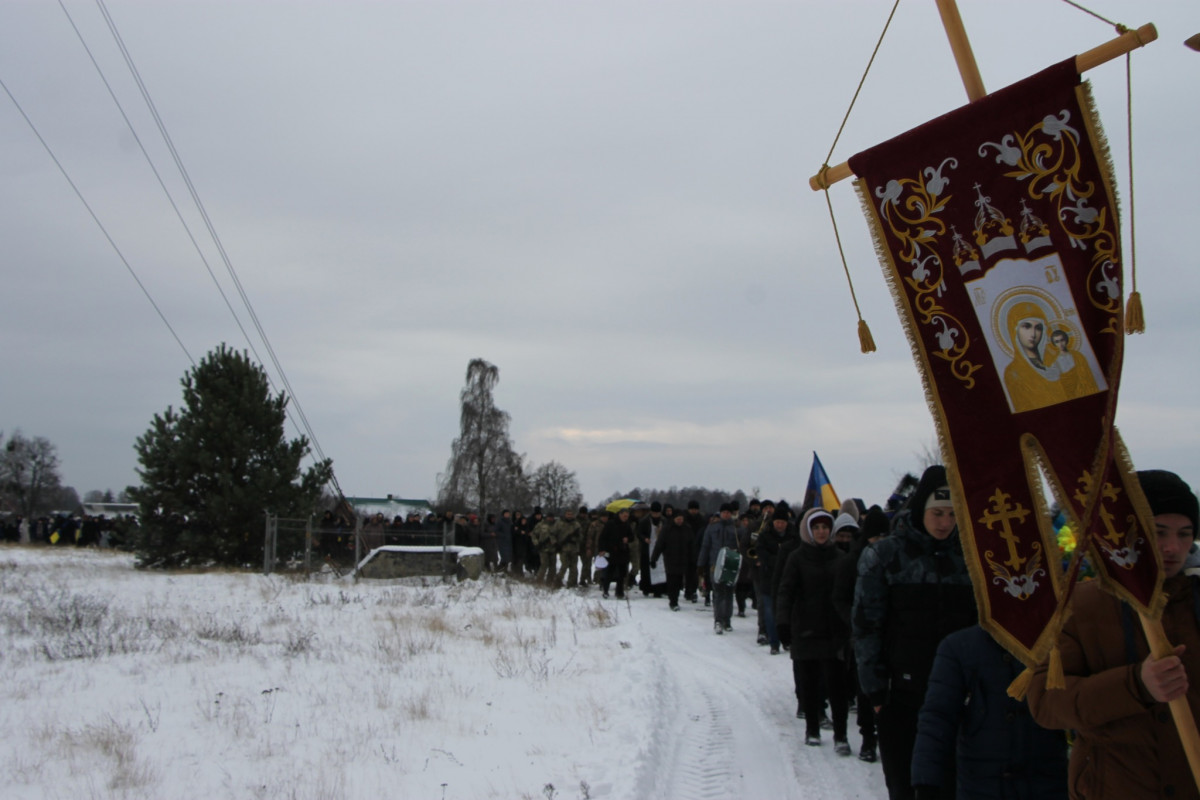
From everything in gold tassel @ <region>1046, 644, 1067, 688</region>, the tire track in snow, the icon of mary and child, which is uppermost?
the icon of mary and child

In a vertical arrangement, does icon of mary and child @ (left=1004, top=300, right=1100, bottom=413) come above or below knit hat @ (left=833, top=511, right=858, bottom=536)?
above

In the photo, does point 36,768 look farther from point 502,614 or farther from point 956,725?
point 502,614

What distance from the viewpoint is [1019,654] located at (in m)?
3.10

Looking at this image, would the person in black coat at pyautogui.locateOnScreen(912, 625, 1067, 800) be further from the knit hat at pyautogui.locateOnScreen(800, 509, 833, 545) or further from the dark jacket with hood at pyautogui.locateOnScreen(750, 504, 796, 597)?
the dark jacket with hood at pyautogui.locateOnScreen(750, 504, 796, 597)

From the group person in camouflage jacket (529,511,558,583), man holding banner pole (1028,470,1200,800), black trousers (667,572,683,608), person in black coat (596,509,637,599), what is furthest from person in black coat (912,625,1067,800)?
person in camouflage jacket (529,511,558,583)

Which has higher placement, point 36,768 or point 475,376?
point 475,376

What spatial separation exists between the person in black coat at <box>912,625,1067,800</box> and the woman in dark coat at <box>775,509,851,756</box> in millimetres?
3700

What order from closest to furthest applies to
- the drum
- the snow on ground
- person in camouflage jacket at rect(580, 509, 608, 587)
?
the snow on ground, the drum, person in camouflage jacket at rect(580, 509, 608, 587)


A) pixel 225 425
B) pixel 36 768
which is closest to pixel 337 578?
pixel 225 425

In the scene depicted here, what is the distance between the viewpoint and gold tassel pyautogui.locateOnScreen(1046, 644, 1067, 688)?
9.07ft

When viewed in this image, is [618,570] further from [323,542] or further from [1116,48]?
[1116,48]

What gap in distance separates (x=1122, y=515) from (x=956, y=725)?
122 centimetres

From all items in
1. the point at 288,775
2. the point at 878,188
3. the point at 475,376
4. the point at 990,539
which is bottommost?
the point at 288,775

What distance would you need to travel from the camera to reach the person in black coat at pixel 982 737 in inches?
140
